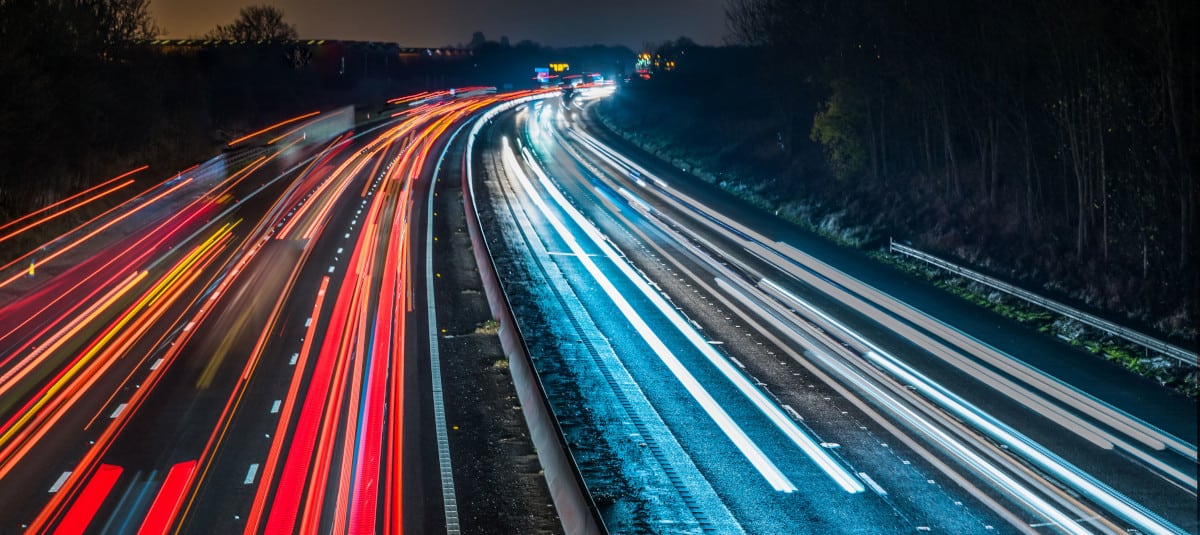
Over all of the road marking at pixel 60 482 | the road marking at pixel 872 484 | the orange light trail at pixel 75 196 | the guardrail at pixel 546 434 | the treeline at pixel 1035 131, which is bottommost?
the road marking at pixel 872 484

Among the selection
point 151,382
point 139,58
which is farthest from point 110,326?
point 139,58

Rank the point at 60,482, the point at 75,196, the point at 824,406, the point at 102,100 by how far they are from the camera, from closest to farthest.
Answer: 1. the point at 60,482
2. the point at 824,406
3. the point at 75,196
4. the point at 102,100

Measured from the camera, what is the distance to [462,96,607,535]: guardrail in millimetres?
10656

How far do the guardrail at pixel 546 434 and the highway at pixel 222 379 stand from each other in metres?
1.39

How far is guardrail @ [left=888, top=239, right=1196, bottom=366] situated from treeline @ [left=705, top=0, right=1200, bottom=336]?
1891mm

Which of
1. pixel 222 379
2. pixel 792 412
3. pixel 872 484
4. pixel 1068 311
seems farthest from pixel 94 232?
pixel 1068 311

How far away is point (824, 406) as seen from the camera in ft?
51.5

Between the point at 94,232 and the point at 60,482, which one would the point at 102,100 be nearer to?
the point at 94,232

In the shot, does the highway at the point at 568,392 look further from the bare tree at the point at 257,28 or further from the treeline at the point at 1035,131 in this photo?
the bare tree at the point at 257,28

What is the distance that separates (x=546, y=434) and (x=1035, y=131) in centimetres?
2370

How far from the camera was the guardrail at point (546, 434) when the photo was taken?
10.7m

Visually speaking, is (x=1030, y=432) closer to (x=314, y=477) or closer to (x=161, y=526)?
(x=314, y=477)

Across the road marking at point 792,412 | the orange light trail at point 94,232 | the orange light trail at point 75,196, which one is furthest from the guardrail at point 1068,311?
the orange light trail at point 75,196

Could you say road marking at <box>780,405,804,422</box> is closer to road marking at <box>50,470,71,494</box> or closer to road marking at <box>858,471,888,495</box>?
road marking at <box>858,471,888,495</box>
